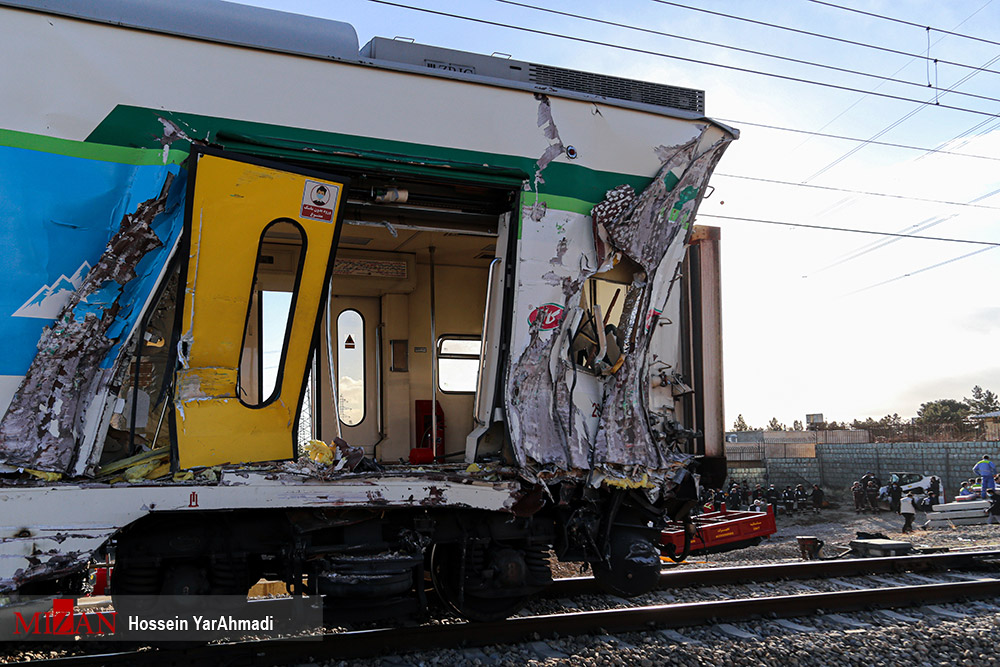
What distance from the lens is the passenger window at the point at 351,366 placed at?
7625mm

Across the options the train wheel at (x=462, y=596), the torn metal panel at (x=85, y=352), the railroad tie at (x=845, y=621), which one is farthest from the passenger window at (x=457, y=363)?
the railroad tie at (x=845, y=621)

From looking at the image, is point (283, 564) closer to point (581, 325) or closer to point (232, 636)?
point (232, 636)

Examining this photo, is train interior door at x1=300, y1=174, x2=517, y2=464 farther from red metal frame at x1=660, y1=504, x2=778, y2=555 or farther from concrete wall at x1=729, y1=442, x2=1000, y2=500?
concrete wall at x1=729, y1=442, x2=1000, y2=500

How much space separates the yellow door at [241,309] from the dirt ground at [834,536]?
4995 millimetres

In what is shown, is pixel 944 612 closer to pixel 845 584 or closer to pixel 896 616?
pixel 896 616

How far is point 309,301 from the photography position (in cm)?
554

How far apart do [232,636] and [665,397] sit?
400cm

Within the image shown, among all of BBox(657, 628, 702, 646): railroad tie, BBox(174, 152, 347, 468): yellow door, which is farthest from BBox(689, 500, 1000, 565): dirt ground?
BBox(174, 152, 347, 468): yellow door

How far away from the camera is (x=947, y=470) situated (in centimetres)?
2391

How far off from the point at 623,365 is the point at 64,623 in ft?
14.8

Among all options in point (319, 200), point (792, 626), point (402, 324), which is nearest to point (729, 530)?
point (792, 626)

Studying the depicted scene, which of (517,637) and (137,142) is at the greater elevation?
(137,142)

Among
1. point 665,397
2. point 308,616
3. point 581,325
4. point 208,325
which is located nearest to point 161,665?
point 308,616

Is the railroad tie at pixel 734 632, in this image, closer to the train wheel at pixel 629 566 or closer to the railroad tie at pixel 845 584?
the train wheel at pixel 629 566
